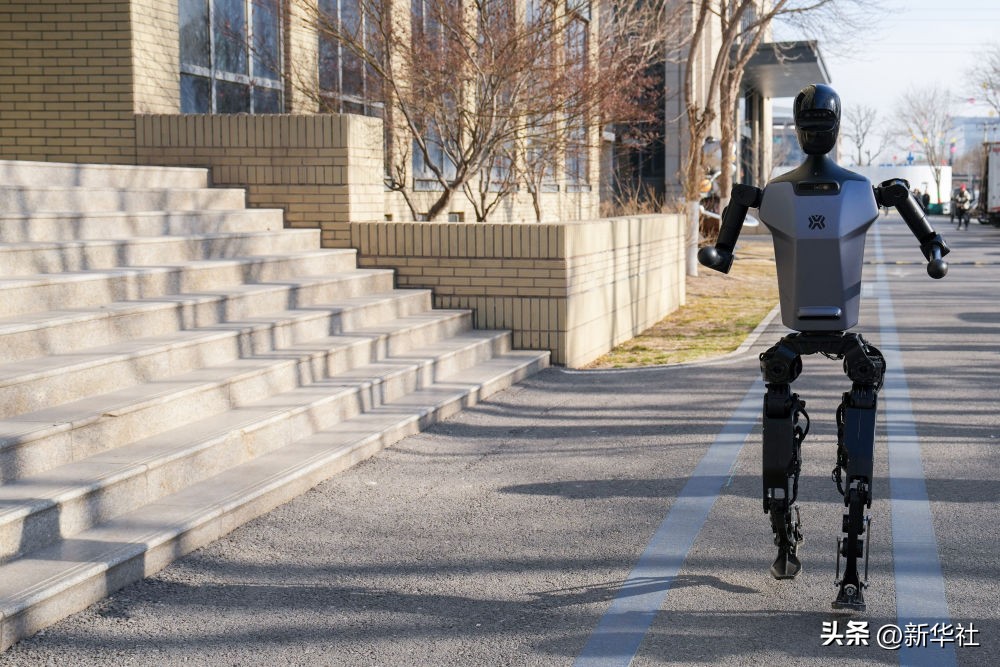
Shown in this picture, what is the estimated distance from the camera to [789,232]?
4.89 metres

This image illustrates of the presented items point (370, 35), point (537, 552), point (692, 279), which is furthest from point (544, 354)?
point (692, 279)

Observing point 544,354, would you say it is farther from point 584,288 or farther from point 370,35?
point 370,35

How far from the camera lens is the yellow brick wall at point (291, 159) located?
1139cm

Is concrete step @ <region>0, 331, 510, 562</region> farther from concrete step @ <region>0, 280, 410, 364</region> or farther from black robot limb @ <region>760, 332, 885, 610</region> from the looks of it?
black robot limb @ <region>760, 332, 885, 610</region>

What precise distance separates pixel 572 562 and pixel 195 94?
31.4ft

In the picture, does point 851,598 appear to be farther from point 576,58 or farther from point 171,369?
point 576,58

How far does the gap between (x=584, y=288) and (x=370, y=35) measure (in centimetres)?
403

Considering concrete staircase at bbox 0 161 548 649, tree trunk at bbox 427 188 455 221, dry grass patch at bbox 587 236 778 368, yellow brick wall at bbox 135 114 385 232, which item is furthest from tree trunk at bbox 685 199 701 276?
concrete staircase at bbox 0 161 548 649

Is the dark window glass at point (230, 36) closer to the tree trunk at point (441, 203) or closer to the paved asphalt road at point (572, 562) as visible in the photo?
the tree trunk at point (441, 203)

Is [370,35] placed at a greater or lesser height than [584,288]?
greater

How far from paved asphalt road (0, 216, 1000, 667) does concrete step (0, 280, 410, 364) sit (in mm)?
1713

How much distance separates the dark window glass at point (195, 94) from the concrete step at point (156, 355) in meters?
4.56

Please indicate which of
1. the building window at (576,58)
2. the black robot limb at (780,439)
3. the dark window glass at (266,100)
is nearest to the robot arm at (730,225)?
the black robot limb at (780,439)

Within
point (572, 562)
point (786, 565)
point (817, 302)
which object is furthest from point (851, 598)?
point (572, 562)
